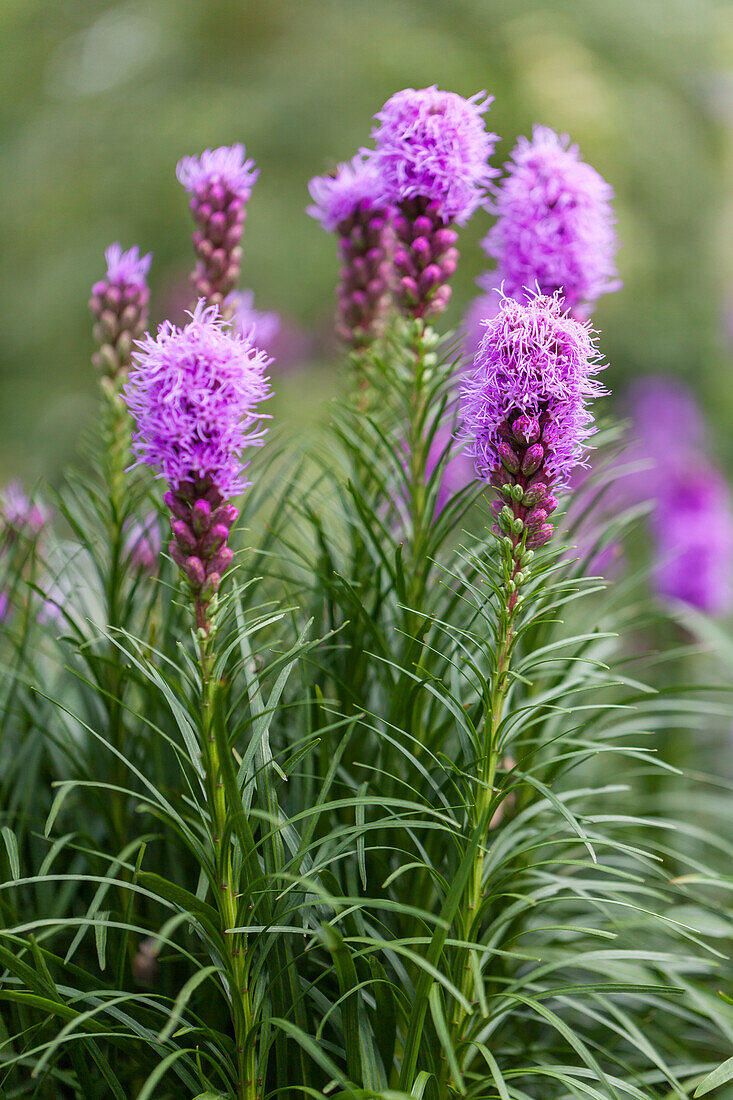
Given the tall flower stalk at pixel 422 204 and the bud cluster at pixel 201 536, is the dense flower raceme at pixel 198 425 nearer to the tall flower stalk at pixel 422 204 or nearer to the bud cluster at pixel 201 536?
the bud cluster at pixel 201 536

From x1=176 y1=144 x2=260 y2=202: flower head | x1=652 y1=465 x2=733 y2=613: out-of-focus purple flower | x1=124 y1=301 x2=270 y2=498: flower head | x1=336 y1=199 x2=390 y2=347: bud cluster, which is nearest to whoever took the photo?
x1=124 y1=301 x2=270 y2=498: flower head

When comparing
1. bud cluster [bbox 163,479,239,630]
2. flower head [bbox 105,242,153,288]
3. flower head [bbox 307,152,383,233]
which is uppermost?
flower head [bbox 307,152,383,233]

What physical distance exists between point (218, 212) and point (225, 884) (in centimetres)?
81

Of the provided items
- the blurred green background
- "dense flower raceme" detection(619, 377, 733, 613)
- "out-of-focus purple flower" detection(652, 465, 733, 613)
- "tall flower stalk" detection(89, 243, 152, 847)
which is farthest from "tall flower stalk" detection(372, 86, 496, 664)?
the blurred green background

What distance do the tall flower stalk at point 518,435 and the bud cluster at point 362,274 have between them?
0.47 meters

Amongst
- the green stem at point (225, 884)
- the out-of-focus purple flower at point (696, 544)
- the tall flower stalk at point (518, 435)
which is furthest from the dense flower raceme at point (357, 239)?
the out-of-focus purple flower at point (696, 544)

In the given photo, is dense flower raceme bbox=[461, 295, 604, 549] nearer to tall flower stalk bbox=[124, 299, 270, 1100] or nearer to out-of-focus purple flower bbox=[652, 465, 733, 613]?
tall flower stalk bbox=[124, 299, 270, 1100]

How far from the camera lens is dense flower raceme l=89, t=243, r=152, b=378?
1165mm

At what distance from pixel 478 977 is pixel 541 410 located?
49 centimetres

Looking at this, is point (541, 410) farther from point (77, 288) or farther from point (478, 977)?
point (77, 288)

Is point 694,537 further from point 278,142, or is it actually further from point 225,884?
point 278,142

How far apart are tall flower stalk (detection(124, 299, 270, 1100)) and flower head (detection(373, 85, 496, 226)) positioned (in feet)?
1.19

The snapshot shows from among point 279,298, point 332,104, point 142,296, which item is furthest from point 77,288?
point 142,296

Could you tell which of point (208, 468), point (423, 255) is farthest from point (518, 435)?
point (423, 255)
